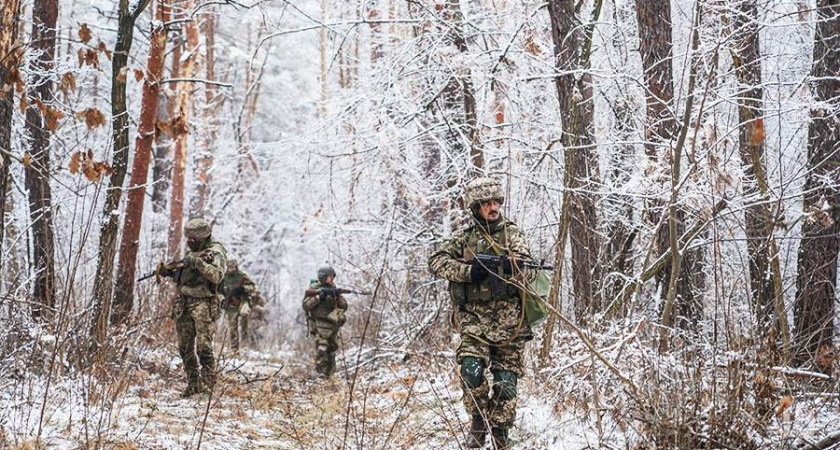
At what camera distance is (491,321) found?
16.4 ft

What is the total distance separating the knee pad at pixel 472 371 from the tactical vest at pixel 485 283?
368mm

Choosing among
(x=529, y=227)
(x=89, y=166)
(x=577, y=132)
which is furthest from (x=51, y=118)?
(x=529, y=227)

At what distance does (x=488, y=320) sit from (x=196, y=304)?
11.2ft

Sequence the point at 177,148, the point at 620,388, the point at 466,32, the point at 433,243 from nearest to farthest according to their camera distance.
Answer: the point at 620,388
the point at 466,32
the point at 433,243
the point at 177,148

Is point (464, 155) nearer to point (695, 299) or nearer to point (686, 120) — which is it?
point (695, 299)

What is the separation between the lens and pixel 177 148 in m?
18.4

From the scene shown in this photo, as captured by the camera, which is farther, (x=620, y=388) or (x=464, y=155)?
(x=464, y=155)

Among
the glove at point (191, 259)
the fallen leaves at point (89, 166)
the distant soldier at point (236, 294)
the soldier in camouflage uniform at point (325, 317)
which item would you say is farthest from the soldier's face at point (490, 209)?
the distant soldier at point (236, 294)

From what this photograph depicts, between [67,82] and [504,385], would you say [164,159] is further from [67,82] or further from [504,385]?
Result: [504,385]

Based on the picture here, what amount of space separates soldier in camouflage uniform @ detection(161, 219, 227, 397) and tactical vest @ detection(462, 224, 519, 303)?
2992 mm

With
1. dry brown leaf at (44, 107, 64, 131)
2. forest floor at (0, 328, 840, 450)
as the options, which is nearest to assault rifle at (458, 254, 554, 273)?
forest floor at (0, 328, 840, 450)

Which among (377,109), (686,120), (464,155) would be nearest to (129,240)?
(377,109)

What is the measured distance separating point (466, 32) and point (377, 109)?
1337 mm

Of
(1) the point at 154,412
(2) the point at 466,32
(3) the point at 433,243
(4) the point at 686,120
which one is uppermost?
(2) the point at 466,32
